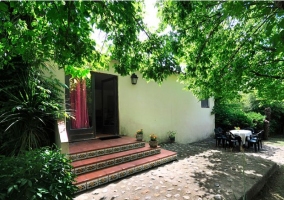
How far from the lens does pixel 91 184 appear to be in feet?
12.5

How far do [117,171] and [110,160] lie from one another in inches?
18.1

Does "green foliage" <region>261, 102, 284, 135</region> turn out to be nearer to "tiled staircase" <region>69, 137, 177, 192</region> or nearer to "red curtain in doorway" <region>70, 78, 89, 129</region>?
"tiled staircase" <region>69, 137, 177, 192</region>

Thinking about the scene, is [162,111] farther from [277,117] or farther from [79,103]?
[277,117]

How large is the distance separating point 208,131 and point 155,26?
31.7ft

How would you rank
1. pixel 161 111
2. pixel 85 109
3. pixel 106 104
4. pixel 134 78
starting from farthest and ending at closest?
pixel 161 111 → pixel 106 104 → pixel 134 78 → pixel 85 109

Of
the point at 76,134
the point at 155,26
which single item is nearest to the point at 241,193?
the point at 155,26

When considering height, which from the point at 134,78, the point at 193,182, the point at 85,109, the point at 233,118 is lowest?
the point at 193,182

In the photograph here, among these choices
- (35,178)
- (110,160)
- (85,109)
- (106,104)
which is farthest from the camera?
(106,104)

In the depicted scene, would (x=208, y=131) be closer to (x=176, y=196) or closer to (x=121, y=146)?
(x=121, y=146)

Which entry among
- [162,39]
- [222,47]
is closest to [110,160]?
[162,39]

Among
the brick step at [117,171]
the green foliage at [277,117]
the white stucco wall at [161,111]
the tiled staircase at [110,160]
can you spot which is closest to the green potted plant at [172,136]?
the white stucco wall at [161,111]

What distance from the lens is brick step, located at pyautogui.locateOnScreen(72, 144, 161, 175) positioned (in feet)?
13.6

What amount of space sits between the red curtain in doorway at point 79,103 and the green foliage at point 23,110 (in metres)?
1.52

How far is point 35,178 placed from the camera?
1.96 meters
